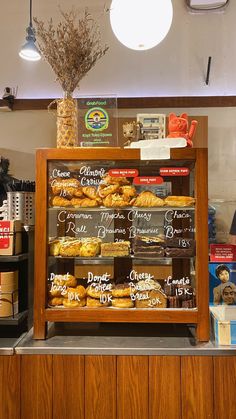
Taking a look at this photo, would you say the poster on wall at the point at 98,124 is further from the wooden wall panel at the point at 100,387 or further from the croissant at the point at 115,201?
the wooden wall panel at the point at 100,387

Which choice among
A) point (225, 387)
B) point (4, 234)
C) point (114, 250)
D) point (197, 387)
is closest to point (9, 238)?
point (4, 234)

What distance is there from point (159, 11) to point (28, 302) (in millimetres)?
1754

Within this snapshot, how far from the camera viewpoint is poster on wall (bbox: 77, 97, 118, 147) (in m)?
1.76

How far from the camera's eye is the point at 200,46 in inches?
135

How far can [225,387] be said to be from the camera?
149 centimetres

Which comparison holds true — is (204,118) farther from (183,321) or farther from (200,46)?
(183,321)

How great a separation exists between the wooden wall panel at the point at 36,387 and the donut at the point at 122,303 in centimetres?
40

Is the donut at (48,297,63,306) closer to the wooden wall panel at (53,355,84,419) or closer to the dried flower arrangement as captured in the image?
the wooden wall panel at (53,355,84,419)

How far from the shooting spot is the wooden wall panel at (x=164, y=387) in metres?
1.49

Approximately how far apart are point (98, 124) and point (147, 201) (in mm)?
505

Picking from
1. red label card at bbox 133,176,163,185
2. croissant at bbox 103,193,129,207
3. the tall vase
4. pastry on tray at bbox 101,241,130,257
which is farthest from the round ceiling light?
pastry on tray at bbox 101,241,130,257

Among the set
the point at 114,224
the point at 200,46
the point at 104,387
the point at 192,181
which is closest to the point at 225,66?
the point at 200,46

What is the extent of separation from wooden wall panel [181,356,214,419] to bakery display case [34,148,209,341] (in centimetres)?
15

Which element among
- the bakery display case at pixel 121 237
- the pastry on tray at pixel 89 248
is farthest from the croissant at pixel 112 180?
the pastry on tray at pixel 89 248
